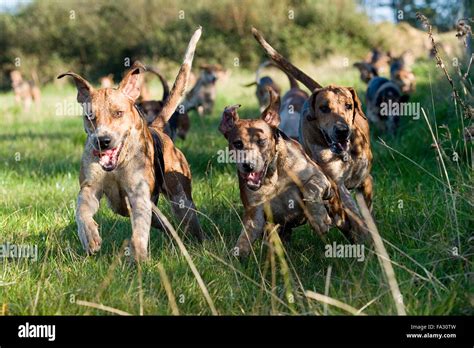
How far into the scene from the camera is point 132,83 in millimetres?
5227

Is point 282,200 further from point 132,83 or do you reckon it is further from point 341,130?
point 132,83

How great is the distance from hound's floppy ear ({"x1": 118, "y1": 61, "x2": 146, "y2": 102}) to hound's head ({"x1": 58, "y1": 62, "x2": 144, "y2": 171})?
0.24 ft

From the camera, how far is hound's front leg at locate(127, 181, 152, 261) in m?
4.69

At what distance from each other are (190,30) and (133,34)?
2.53 meters

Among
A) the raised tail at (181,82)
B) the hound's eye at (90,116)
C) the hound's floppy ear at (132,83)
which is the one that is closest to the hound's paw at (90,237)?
the hound's eye at (90,116)

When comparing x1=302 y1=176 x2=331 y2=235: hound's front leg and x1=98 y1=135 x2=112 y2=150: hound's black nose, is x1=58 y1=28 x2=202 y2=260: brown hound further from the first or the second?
x1=302 y1=176 x2=331 y2=235: hound's front leg

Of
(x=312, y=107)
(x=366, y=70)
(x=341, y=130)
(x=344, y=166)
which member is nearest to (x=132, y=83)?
(x=312, y=107)

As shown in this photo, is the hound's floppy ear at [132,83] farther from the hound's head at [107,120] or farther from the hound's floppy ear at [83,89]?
the hound's floppy ear at [83,89]

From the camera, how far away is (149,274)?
4434mm

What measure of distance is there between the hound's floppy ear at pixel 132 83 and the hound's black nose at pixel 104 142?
48cm

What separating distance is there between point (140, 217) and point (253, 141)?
0.82m

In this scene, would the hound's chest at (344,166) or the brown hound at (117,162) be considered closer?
the brown hound at (117,162)

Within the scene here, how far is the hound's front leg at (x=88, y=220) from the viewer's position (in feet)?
15.4
